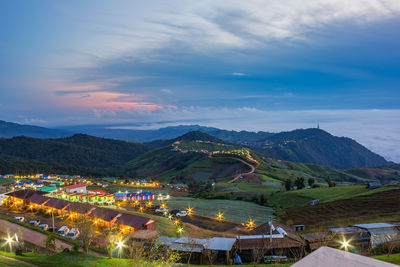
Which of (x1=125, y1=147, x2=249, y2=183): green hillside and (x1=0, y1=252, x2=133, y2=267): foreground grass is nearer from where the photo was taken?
(x1=0, y1=252, x2=133, y2=267): foreground grass

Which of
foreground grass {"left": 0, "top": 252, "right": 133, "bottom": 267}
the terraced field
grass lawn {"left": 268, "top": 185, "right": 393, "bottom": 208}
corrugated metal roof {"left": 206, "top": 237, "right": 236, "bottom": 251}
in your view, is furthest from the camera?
grass lawn {"left": 268, "top": 185, "right": 393, "bottom": 208}

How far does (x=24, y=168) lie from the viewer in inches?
5591

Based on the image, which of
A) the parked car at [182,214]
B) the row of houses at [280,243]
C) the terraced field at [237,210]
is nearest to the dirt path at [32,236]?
the row of houses at [280,243]

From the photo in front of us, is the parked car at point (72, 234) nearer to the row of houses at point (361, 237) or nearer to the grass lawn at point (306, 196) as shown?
the row of houses at point (361, 237)

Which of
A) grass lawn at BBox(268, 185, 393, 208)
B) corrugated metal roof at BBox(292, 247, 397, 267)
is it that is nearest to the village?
corrugated metal roof at BBox(292, 247, 397, 267)

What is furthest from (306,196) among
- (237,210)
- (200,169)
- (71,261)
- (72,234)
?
(200,169)

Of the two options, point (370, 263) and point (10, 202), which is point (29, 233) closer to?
point (10, 202)

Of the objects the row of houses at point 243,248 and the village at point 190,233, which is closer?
the row of houses at point 243,248

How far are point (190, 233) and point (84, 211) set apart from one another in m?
17.8

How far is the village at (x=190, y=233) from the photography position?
27.8m

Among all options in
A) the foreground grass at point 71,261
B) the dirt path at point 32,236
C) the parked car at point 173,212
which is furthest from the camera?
the parked car at point 173,212

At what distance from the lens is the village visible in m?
27.8

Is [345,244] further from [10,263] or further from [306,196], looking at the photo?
[306,196]

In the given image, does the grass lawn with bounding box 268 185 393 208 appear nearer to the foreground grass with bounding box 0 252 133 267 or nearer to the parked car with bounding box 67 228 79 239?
the parked car with bounding box 67 228 79 239
